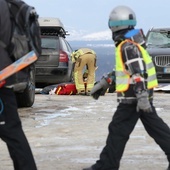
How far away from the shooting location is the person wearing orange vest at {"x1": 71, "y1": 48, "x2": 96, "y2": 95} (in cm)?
1270

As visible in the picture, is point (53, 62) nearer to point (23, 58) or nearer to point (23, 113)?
point (23, 113)

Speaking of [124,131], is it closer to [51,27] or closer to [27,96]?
[27,96]

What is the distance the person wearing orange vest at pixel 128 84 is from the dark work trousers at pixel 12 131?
0.92m

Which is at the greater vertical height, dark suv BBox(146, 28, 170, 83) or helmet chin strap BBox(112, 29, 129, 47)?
helmet chin strap BBox(112, 29, 129, 47)

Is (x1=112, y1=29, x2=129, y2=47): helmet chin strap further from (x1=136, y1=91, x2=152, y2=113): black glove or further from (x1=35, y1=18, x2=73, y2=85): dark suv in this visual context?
(x1=35, y1=18, x2=73, y2=85): dark suv

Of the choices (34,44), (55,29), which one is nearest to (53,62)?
(55,29)

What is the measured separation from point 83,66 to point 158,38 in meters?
3.86

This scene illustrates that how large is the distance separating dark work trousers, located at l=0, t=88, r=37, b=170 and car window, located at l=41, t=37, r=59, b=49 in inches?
376

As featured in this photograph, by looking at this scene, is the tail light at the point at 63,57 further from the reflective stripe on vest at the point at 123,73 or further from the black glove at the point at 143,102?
the black glove at the point at 143,102

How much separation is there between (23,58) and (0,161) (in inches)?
65.5

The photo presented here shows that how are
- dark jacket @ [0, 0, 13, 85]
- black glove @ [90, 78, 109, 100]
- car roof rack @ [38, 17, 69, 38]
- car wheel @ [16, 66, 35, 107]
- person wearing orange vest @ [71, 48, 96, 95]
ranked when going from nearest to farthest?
dark jacket @ [0, 0, 13, 85]
black glove @ [90, 78, 109, 100]
car wheel @ [16, 66, 35, 107]
person wearing orange vest @ [71, 48, 96, 95]
car roof rack @ [38, 17, 69, 38]

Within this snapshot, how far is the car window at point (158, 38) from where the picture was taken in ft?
51.6

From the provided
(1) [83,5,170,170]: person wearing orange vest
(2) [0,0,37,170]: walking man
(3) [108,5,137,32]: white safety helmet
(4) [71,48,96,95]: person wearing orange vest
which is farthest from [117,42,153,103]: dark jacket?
(4) [71,48,96,95]: person wearing orange vest

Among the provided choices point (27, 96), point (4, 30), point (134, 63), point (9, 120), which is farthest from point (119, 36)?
point (27, 96)
